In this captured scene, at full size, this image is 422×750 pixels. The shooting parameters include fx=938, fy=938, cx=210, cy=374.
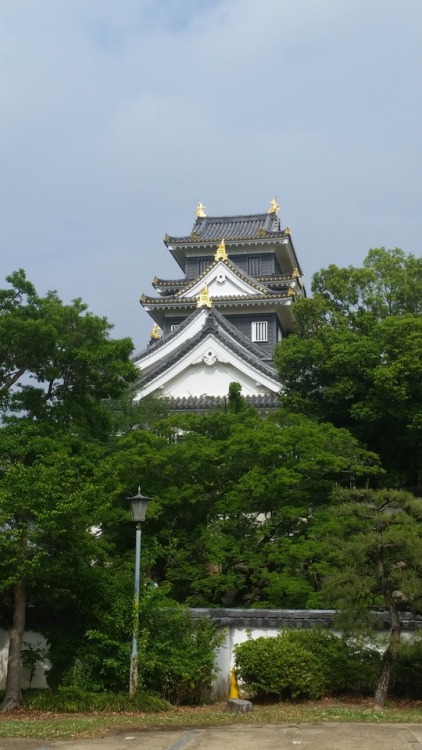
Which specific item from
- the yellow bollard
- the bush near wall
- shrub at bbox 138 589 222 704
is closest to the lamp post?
shrub at bbox 138 589 222 704

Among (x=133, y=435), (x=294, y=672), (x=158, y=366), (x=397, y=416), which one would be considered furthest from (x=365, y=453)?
(x=158, y=366)

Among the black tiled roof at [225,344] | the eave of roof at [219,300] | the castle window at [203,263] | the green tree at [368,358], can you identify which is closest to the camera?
the green tree at [368,358]

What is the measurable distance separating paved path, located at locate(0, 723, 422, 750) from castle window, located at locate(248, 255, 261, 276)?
34337 mm

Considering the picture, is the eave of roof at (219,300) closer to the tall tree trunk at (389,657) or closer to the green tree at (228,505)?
the green tree at (228,505)

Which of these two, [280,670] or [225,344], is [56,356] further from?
[225,344]

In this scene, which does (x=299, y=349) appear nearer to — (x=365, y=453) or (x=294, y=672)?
(x=365, y=453)

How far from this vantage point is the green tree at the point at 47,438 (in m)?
14.4

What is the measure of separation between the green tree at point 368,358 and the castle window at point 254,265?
15.4 metres

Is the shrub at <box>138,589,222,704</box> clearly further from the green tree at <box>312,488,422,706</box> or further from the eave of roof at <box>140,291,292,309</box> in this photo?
the eave of roof at <box>140,291,292,309</box>

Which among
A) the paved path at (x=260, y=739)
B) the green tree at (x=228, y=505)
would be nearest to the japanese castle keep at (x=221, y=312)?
the green tree at (x=228, y=505)

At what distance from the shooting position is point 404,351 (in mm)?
25422

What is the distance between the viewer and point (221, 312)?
4153cm

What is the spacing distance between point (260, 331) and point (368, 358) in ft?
49.4

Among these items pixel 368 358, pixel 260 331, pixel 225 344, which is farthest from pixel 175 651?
pixel 260 331
